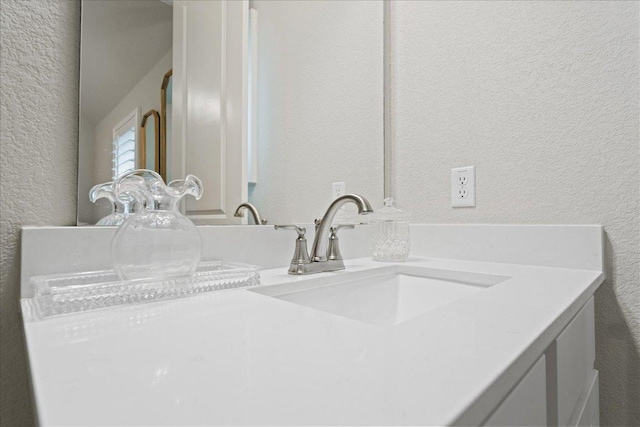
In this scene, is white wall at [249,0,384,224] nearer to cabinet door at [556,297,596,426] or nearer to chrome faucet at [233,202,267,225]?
chrome faucet at [233,202,267,225]

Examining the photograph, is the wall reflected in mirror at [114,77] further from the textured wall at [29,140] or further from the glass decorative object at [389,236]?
the glass decorative object at [389,236]

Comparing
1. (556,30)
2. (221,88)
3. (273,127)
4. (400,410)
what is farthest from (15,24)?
(556,30)

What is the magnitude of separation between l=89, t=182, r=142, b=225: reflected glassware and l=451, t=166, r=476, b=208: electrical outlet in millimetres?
844

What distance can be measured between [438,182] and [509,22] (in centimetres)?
47

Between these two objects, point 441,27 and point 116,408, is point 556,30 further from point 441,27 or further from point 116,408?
point 116,408

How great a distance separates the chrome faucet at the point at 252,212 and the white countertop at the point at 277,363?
40cm

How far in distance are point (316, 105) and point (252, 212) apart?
460 mm

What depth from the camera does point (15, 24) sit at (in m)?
0.61

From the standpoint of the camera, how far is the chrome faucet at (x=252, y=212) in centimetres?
90

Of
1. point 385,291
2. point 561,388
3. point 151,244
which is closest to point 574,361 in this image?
point 561,388

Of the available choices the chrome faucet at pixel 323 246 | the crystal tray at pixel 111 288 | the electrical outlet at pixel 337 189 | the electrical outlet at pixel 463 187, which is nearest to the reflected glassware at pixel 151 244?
the crystal tray at pixel 111 288

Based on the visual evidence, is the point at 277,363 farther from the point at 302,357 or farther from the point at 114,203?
the point at 114,203

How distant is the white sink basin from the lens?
74 centimetres

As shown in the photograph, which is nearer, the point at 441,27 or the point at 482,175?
the point at 482,175
